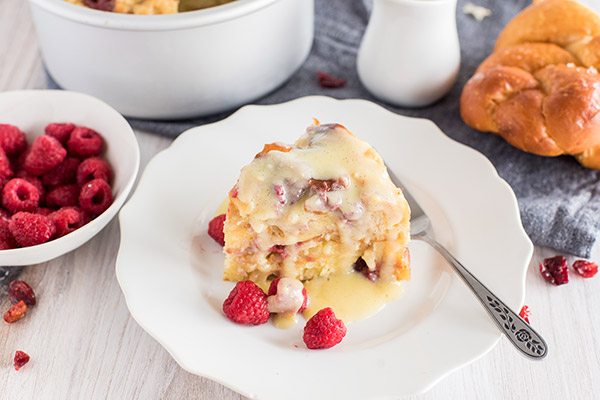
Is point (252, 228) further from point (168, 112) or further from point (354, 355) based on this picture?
point (168, 112)

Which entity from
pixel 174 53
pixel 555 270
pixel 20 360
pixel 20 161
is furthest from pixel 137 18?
pixel 555 270

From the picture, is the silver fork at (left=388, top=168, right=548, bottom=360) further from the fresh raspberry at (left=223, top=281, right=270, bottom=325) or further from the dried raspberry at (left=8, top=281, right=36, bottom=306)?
the dried raspberry at (left=8, top=281, right=36, bottom=306)

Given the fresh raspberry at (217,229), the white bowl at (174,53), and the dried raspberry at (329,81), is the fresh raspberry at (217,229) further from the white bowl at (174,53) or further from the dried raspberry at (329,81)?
the dried raspberry at (329,81)

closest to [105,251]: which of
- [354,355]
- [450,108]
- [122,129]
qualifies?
[122,129]

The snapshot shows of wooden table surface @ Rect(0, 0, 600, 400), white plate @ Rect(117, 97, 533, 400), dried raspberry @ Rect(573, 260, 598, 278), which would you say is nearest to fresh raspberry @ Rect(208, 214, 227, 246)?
white plate @ Rect(117, 97, 533, 400)

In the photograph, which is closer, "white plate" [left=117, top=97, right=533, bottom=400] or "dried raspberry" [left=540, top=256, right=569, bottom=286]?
"white plate" [left=117, top=97, right=533, bottom=400]

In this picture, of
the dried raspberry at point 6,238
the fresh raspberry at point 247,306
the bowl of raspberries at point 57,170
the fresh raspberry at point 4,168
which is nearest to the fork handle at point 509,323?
the fresh raspberry at point 247,306
